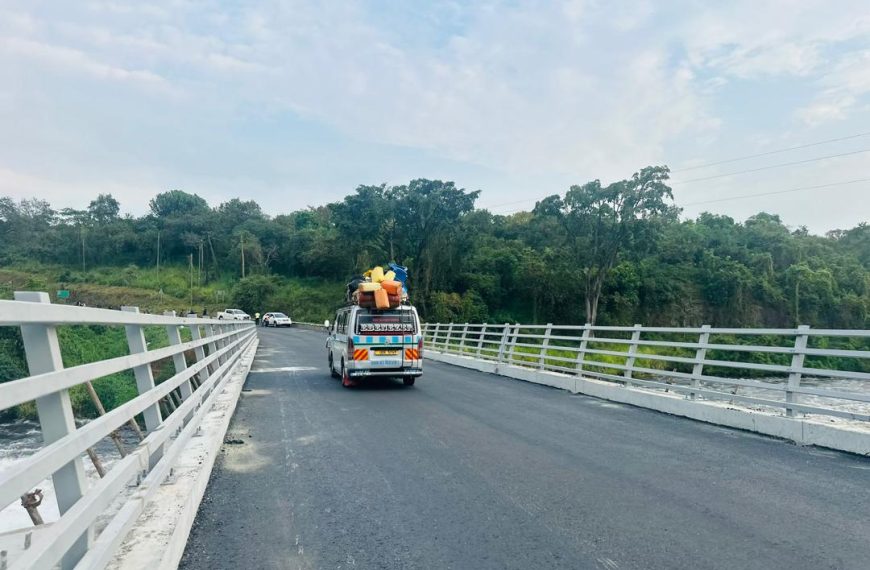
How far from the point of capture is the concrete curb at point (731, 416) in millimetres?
6902

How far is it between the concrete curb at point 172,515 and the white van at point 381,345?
21.8ft

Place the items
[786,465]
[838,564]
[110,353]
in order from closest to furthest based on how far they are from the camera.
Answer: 1. [838,564]
2. [786,465]
3. [110,353]

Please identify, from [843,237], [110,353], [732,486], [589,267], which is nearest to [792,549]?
[732,486]

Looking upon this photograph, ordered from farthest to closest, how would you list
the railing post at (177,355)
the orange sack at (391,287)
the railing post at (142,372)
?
the orange sack at (391,287)
the railing post at (177,355)
the railing post at (142,372)

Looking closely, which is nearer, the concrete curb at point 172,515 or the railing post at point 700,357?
the concrete curb at point 172,515

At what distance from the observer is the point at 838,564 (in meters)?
3.82

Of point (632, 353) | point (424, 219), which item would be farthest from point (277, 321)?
point (632, 353)

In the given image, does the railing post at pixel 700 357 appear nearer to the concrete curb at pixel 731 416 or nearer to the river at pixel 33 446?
the concrete curb at pixel 731 416

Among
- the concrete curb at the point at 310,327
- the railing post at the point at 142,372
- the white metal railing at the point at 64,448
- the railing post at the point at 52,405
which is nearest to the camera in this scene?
the white metal railing at the point at 64,448

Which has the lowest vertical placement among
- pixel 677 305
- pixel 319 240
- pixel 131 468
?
pixel 677 305

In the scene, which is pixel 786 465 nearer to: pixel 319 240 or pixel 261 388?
pixel 261 388

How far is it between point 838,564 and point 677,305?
5782cm

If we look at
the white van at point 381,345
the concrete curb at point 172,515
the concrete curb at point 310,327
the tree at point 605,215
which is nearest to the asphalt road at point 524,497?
the concrete curb at point 172,515

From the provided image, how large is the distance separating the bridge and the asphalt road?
0.07ft
